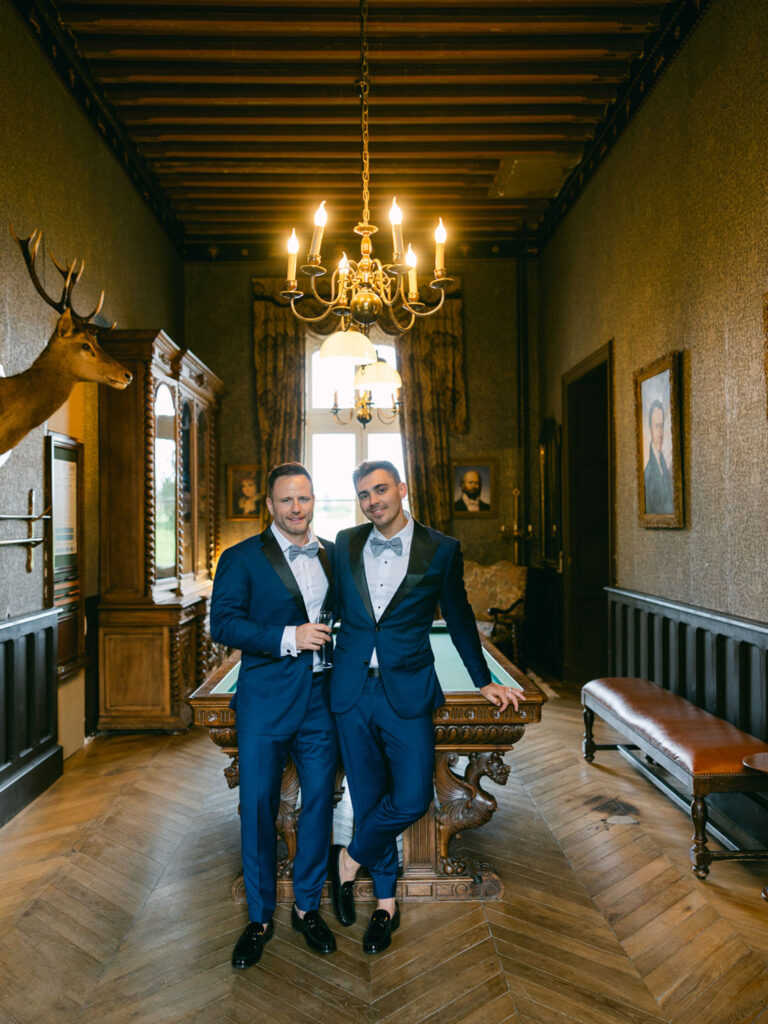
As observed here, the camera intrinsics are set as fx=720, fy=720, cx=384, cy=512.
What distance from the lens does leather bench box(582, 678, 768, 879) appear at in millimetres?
2938

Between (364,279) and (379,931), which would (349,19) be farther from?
(379,931)

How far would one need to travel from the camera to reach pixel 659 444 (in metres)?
4.67

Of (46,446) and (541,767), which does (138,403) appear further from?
(541,767)

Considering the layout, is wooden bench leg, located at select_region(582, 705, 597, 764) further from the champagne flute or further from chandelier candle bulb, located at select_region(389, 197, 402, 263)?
chandelier candle bulb, located at select_region(389, 197, 402, 263)

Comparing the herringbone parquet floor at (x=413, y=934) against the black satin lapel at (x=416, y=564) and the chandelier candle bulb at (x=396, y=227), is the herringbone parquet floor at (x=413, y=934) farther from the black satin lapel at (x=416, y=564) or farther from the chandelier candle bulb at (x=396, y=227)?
the chandelier candle bulb at (x=396, y=227)

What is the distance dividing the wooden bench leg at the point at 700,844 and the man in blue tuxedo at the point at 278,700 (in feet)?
5.16

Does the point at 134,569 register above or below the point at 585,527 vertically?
below

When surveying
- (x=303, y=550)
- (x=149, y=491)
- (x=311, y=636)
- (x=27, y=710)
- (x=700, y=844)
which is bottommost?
(x=700, y=844)

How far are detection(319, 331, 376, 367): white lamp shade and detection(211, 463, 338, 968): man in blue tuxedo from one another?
1.39 metres

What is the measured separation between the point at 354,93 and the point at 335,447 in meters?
3.69

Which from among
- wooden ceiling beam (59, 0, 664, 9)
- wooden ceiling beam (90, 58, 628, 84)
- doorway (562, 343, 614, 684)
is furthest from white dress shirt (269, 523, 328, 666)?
doorway (562, 343, 614, 684)

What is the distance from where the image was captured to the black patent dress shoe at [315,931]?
8.18 feet

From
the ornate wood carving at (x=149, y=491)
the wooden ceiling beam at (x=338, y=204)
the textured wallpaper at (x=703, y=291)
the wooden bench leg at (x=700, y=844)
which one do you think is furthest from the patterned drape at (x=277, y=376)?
the wooden bench leg at (x=700, y=844)

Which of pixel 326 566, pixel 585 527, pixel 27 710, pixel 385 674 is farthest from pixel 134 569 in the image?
pixel 585 527
